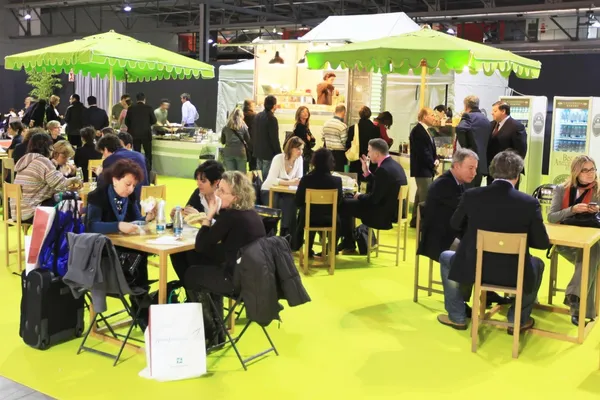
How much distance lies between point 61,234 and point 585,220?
337cm

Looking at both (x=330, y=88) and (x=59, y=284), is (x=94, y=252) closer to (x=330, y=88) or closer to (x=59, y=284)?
(x=59, y=284)

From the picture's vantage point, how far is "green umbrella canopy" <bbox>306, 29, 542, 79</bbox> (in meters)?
6.50

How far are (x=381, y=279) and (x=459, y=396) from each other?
7.52 ft

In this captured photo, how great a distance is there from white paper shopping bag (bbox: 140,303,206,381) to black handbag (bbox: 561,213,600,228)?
8.74 feet

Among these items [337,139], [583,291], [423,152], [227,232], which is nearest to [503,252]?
[583,291]

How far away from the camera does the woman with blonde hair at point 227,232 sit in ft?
11.9

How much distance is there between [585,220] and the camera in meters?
4.70

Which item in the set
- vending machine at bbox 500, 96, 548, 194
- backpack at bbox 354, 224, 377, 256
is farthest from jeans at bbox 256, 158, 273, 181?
vending machine at bbox 500, 96, 548, 194

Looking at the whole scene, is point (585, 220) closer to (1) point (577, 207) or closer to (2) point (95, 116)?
(1) point (577, 207)

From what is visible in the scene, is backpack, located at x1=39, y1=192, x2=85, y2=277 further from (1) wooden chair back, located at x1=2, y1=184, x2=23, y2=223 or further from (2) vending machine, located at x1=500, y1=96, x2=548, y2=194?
(2) vending machine, located at x1=500, y1=96, x2=548, y2=194

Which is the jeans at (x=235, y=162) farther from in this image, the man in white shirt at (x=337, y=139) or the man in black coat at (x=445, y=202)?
the man in black coat at (x=445, y=202)

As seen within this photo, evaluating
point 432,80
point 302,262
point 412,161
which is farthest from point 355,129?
point 432,80

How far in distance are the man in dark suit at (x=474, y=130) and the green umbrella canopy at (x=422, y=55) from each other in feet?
2.09

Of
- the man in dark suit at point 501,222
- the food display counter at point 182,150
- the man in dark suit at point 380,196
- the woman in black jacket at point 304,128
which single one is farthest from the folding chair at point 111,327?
the food display counter at point 182,150
